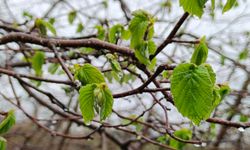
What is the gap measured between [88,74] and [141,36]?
22 centimetres

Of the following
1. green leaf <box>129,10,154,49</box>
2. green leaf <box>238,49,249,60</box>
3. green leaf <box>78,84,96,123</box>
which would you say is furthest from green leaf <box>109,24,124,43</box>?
green leaf <box>238,49,249,60</box>

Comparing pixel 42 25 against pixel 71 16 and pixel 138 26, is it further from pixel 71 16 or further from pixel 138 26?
pixel 71 16

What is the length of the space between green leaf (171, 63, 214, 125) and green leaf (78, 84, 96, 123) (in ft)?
0.69

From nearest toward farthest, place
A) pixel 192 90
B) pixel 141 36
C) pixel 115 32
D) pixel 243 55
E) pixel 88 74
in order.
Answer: pixel 192 90
pixel 88 74
pixel 141 36
pixel 115 32
pixel 243 55

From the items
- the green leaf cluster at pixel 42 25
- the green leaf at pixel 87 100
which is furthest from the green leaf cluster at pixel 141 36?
the green leaf cluster at pixel 42 25

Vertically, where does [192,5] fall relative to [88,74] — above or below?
above

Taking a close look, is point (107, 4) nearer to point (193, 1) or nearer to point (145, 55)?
point (145, 55)

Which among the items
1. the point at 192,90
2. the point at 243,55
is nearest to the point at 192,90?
the point at 192,90

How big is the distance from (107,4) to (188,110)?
8.92ft

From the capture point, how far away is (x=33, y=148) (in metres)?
5.07

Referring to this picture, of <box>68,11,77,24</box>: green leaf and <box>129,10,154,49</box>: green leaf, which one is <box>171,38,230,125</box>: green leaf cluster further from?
<box>68,11,77,24</box>: green leaf

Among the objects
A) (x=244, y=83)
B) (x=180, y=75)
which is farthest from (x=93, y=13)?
(x=180, y=75)

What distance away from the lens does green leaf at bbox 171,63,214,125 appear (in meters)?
0.89

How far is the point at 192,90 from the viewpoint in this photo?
90 centimetres
